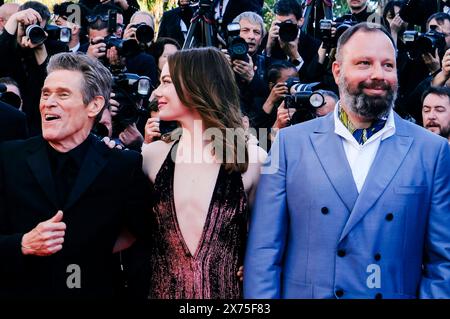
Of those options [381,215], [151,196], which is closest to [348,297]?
[381,215]

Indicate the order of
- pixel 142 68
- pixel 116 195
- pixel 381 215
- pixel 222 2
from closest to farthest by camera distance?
pixel 381 215 < pixel 116 195 < pixel 142 68 < pixel 222 2

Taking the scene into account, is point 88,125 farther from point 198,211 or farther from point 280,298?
point 280,298

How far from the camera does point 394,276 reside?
3162 millimetres

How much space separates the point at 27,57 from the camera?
18.6 feet

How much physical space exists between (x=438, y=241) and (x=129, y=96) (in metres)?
2.56

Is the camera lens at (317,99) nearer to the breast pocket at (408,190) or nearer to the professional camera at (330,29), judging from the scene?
the professional camera at (330,29)

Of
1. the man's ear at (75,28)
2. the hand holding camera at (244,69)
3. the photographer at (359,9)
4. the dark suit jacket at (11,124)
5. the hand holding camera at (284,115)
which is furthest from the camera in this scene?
the man's ear at (75,28)

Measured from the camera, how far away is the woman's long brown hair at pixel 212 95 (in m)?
3.41

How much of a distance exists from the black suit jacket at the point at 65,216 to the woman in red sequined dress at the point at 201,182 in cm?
16

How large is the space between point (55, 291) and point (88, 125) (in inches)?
26.3

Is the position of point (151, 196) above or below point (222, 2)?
below

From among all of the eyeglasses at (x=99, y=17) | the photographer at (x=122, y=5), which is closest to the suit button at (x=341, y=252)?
the eyeglasses at (x=99, y=17)

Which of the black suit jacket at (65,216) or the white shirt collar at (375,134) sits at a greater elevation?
the white shirt collar at (375,134)

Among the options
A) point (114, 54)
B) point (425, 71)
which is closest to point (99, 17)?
point (114, 54)
